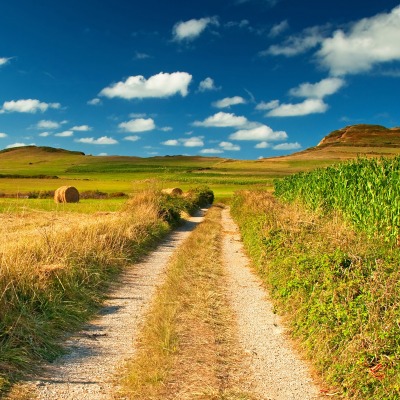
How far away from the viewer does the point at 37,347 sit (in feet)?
21.1

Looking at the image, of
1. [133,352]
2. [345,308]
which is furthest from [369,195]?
[133,352]

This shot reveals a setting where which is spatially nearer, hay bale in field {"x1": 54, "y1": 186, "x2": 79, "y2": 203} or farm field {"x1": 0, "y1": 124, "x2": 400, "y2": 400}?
farm field {"x1": 0, "y1": 124, "x2": 400, "y2": 400}

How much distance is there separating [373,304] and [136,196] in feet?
69.0

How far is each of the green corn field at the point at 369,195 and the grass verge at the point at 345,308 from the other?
3.22 meters

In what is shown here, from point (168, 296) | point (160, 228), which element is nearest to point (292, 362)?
point (168, 296)

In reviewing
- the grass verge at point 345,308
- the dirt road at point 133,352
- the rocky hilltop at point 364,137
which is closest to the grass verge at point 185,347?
the dirt road at point 133,352

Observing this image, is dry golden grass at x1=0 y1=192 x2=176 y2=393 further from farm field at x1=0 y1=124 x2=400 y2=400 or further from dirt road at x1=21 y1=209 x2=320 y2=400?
dirt road at x1=21 y1=209 x2=320 y2=400

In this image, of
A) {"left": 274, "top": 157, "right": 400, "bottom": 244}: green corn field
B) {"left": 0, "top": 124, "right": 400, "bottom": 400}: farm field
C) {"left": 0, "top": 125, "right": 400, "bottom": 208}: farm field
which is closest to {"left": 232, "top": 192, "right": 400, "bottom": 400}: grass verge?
{"left": 0, "top": 124, "right": 400, "bottom": 400}: farm field

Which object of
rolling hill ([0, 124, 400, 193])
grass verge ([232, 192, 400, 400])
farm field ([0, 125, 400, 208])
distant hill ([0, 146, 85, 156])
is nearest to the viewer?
grass verge ([232, 192, 400, 400])

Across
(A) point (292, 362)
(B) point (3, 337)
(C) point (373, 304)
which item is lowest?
(A) point (292, 362)

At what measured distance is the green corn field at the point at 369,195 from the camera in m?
13.1

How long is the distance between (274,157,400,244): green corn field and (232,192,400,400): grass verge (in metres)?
3.22

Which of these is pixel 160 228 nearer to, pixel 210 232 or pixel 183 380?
pixel 210 232

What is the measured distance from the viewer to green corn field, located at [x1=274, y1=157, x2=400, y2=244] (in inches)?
514
